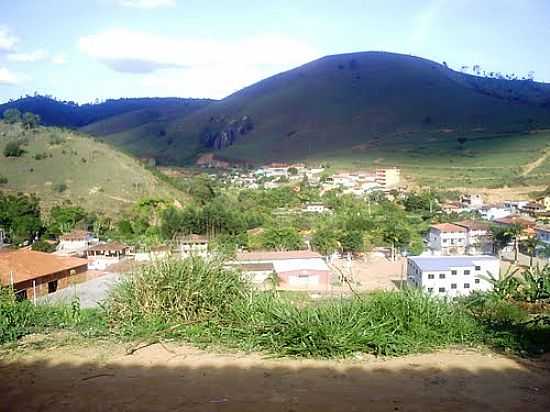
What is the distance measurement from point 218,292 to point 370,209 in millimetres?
32859

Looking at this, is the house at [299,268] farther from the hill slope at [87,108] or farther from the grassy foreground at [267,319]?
the hill slope at [87,108]

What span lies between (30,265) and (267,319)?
10.9 m

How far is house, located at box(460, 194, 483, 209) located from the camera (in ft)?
129

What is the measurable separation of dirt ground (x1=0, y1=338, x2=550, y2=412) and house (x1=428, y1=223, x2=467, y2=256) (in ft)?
81.0

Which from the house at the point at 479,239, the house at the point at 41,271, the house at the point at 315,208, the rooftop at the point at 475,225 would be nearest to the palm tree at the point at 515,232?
the house at the point at 479,239

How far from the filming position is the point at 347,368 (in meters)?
3.86

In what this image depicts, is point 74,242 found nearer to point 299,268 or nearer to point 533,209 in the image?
point 299,268

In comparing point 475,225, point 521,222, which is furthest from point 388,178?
point 475,225

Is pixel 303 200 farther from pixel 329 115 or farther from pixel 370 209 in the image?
pixel 329 115

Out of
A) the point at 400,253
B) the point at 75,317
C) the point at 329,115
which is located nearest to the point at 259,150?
the point at 329,115

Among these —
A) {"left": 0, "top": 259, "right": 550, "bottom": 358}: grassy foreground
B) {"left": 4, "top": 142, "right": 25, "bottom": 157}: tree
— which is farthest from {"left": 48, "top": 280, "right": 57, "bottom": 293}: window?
{"left": 4, "top": 142, "right": 25, "bottom": 157}: tree

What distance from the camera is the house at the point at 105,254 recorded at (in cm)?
2377

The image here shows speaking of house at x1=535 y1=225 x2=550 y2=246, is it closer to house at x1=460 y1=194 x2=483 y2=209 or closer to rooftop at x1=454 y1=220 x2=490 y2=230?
rooftop at x1=454 y1=220 x2=490 y2=230

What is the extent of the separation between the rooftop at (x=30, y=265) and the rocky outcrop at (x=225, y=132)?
228 ft
